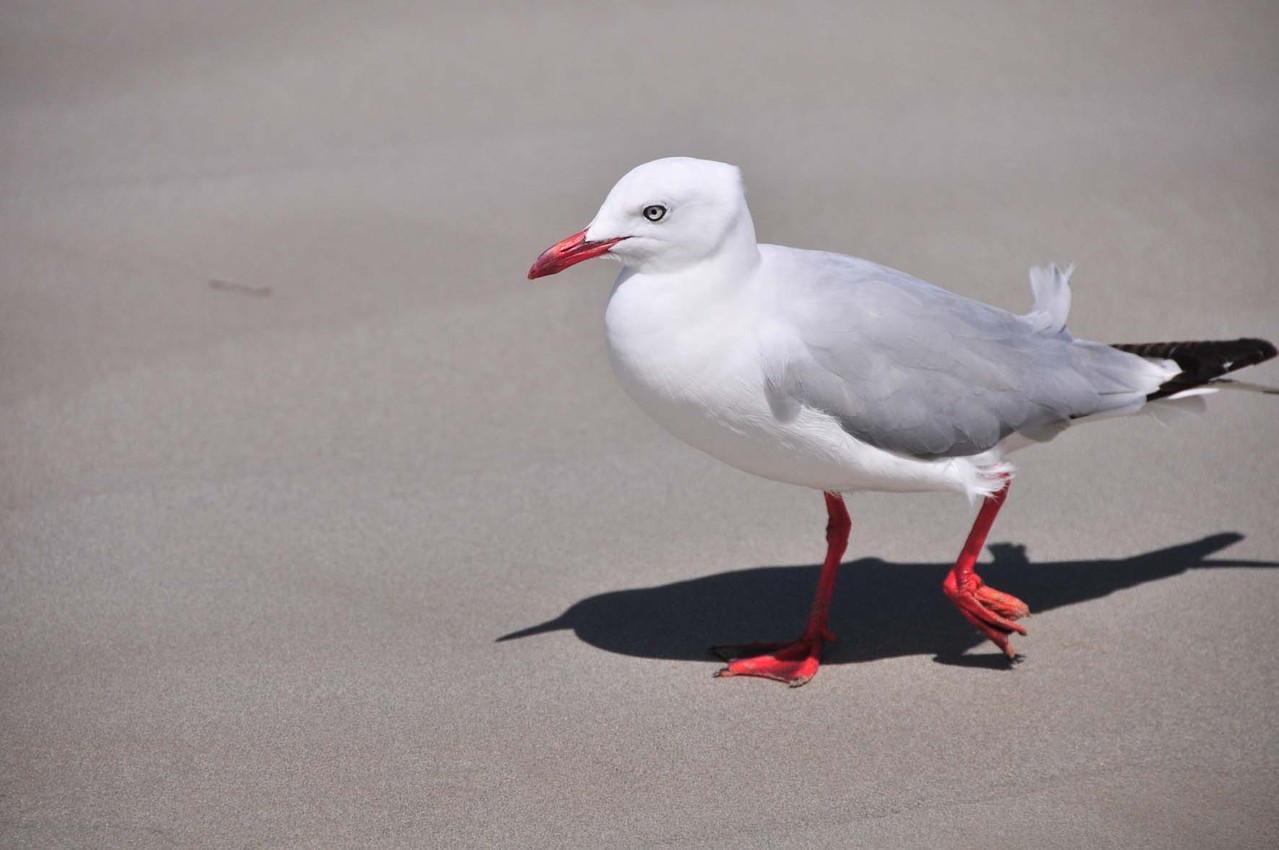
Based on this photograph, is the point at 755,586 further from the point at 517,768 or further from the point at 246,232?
the point at 246,232

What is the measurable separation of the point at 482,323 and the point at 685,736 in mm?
3105

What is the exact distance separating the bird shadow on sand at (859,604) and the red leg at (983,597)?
0.14 metres

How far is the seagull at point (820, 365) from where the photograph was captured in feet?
12.8

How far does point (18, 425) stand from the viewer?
225 inches

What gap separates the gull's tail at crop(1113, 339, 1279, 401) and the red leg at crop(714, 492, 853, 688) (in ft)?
3.49

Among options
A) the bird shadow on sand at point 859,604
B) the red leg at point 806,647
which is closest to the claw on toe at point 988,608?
the bird shadow on sand at point 859,604

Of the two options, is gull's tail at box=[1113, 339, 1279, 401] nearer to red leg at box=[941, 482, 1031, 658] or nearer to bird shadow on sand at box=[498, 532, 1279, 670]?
red leg at box=[941, 482, 1031, 658]

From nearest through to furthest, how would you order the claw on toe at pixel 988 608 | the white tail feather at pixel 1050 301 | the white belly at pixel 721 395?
the white belly at pixel 721 395 → the claw on toe at pixel 988 608 → the white tail feather at pixel 1050 301

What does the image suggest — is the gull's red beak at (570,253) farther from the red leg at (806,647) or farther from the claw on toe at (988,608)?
the claw on toe at (988,608)

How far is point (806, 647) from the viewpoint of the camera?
437 centimetres

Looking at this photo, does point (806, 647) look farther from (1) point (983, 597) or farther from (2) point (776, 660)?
(1) point (983, 597)

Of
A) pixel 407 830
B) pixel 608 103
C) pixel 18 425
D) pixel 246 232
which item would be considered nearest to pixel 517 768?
pixel 407 830

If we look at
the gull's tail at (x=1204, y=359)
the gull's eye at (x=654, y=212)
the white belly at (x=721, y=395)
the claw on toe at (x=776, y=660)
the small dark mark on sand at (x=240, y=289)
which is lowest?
the small dark mark on sand at (x=240, y=289)

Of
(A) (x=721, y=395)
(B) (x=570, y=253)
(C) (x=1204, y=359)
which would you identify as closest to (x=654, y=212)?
(B) (x=570, y=253)
